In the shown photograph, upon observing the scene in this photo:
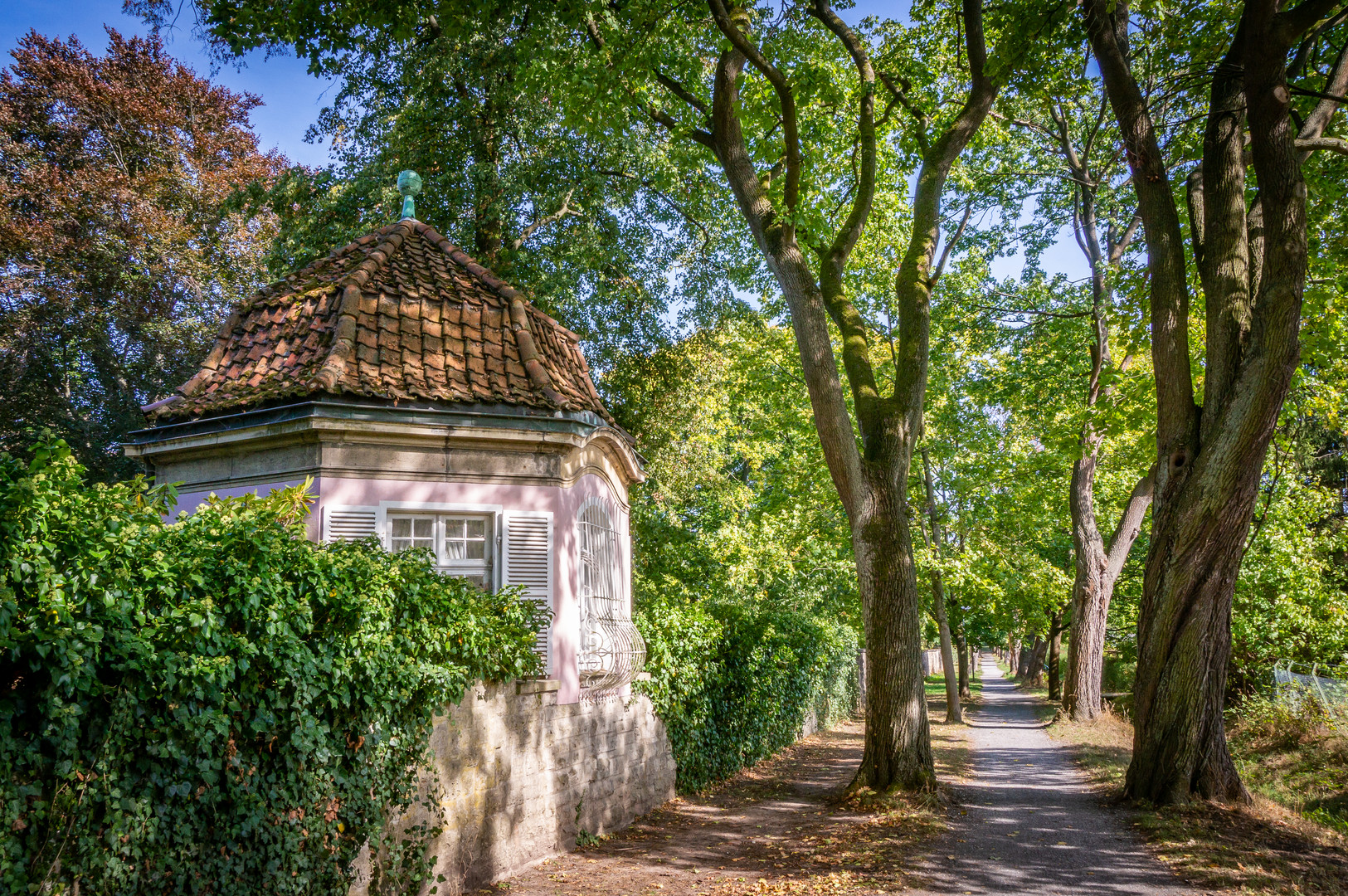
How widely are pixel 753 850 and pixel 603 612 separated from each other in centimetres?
319

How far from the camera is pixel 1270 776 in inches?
496

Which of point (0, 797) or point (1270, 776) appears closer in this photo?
point (0, 797)

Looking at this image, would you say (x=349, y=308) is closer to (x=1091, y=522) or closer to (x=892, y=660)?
(x=892, y=660)

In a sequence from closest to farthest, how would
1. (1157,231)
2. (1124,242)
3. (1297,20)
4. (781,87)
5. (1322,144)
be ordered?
(1297,20) < (1322,144) < (1157,231) < (781,87) < (1124,242)

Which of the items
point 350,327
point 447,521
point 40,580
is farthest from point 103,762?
point 350,327

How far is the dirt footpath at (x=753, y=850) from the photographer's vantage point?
7.62m

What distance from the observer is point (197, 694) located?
4.85m

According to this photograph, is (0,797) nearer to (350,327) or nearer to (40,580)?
(40,580)

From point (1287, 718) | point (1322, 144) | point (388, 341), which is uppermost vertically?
point (1322, 144)

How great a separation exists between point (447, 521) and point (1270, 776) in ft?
39.2

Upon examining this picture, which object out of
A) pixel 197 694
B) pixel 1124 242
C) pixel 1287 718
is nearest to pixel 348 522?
pixel 197 694

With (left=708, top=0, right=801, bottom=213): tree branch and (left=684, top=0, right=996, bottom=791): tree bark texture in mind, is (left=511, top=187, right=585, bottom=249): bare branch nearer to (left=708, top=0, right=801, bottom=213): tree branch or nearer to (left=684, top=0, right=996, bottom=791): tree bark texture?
(left=684, top=0, right=996, bottom=791): tree bark texture

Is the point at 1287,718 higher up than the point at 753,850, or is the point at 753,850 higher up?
the point at 1287,718

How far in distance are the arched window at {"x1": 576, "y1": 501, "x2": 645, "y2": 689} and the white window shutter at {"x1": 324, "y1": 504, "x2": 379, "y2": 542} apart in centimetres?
229
